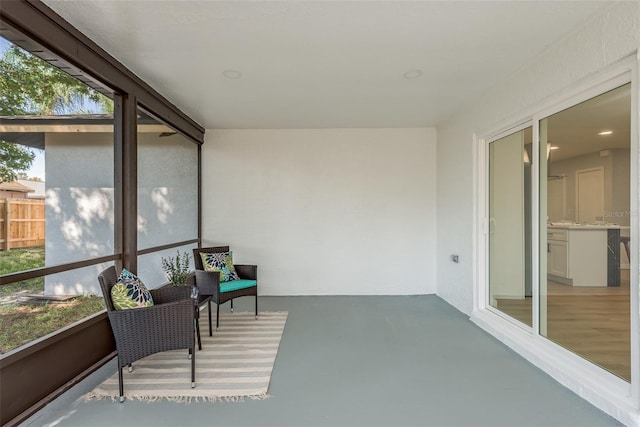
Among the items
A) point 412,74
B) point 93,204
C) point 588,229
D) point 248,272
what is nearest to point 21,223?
point 93,204

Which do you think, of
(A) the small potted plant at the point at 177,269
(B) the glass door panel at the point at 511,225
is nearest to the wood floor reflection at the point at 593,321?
(B) the glass door panel at the point at 511,225

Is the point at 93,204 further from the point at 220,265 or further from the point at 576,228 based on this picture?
the point at 576,228

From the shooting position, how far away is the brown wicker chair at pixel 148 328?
226 centimetres

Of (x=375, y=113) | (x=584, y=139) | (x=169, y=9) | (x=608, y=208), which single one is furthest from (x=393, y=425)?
(x=375, y=113)

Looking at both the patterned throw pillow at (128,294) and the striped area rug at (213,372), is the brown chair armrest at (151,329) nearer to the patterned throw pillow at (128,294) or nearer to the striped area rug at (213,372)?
the patterned throw pillow at (128,294)

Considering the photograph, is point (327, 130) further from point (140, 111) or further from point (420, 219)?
point (140, 111)

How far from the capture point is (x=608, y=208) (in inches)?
90.4

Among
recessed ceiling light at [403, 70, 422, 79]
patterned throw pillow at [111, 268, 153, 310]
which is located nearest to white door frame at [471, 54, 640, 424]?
recessed ceiling light at [403, 70, 422, 79]

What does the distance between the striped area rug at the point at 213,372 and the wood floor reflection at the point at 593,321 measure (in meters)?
2.48

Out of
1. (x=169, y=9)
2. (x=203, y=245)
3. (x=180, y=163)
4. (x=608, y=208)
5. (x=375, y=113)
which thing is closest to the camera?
(x=169, y=9)

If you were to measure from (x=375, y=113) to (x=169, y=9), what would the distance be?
2874 millimetres

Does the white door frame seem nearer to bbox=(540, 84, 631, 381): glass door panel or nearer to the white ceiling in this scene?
bbox=(540, 84, 631, 381): glass door panel

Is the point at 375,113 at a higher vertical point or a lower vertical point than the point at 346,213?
higher

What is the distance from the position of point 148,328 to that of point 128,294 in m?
0.32
